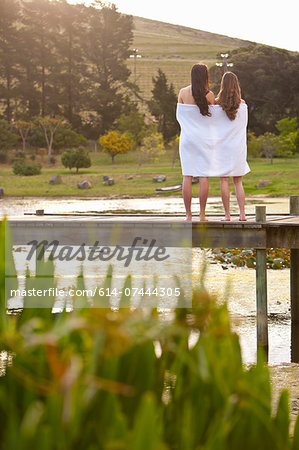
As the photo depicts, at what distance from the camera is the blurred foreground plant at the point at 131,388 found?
4.43ft

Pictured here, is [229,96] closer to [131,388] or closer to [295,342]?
[295,342]

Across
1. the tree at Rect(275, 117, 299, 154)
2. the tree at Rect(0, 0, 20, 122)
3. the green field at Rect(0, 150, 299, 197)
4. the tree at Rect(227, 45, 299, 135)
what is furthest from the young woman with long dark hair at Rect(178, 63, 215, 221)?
the tree at Rect(0, 0, 20, 122)

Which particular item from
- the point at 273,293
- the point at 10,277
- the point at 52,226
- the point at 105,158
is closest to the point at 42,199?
the point at 105,158

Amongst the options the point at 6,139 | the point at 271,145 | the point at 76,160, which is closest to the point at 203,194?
the point at 76,160

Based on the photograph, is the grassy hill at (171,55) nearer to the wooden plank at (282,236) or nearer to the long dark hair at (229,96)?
the wooden plank at (282,236)

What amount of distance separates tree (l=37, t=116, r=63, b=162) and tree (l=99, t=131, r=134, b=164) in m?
6.00

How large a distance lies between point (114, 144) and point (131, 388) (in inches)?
2664

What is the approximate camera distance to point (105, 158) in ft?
237

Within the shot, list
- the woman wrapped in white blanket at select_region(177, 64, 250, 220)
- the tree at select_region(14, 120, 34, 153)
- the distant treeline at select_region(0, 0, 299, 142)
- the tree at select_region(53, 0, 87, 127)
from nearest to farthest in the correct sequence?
the woman wrapped in white blanket at select_region(177, 64, 250, 220)
the tree at select_region(14, 120, 34, 153)
the distant treeline at select_region(0, 0, 299, 142)
the tree at select_region(53, 0, 87, 127)

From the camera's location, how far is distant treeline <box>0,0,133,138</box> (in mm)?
84188

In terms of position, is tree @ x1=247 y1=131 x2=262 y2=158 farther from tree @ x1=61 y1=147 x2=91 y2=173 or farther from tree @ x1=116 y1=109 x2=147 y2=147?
tree @ x1=61 y1=147 x2=91 y2=173

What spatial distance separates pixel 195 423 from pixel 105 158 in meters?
71.0

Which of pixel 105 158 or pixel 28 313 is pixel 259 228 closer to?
pixel 28 313

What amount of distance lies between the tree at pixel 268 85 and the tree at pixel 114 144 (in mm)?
14142
